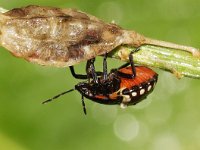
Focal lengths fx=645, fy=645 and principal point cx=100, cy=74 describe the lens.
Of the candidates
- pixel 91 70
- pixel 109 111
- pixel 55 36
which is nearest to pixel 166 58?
pixel 55 36

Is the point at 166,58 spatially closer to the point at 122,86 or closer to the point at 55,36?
the point at 55,36

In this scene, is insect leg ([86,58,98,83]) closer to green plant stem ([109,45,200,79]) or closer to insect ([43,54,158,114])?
insect ([43,54,158,114])

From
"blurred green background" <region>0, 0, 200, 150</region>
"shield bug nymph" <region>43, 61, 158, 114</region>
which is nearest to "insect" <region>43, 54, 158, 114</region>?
"shield bug nymph" <region>43, 61, 158, 114</region>

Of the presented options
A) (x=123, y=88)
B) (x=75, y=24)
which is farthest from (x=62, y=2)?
(x=75, y=24)

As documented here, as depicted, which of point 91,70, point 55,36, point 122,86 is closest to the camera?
point 55,36

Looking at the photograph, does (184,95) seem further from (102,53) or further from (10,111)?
(102,53)

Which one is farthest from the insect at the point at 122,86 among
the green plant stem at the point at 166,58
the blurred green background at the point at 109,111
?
the blurred green background at the point at 109,111
